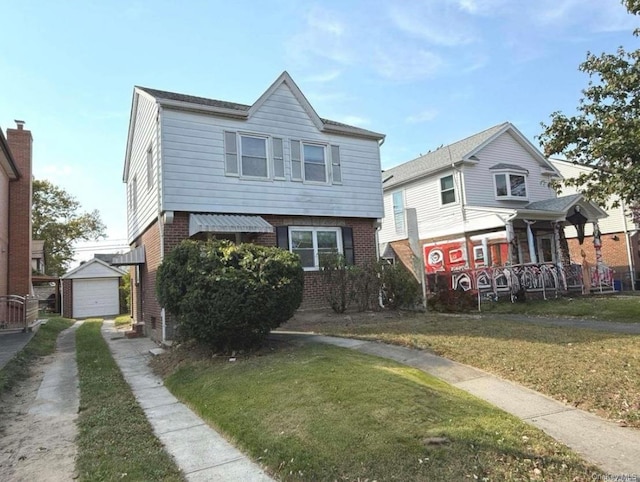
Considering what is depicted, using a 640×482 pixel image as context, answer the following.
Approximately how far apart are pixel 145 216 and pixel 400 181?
13.9 metres

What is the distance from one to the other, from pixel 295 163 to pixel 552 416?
34.7 feet

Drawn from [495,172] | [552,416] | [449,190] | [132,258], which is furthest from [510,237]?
[552,416]

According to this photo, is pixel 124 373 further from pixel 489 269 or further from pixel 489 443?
pixel 489 269

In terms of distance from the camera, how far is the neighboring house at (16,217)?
16.6m

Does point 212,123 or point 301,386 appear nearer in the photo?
point 301,386

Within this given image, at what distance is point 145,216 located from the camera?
46.6ft

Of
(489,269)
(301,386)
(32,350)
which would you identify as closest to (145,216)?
(32,350)

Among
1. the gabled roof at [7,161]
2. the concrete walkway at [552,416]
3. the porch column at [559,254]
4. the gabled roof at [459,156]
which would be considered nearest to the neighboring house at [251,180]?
the gabled roof at [7,161]

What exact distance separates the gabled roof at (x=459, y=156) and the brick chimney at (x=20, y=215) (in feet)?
54.4

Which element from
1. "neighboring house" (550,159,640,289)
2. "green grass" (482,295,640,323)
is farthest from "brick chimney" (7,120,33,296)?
"neighboring house" (550,159,640,289)

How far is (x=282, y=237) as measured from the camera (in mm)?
13531

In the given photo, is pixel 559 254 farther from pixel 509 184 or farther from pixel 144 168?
pixel 144 168

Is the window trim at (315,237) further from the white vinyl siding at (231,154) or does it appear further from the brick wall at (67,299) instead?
the brick wall at (67,299)

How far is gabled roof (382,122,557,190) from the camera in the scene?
21.4 meters
